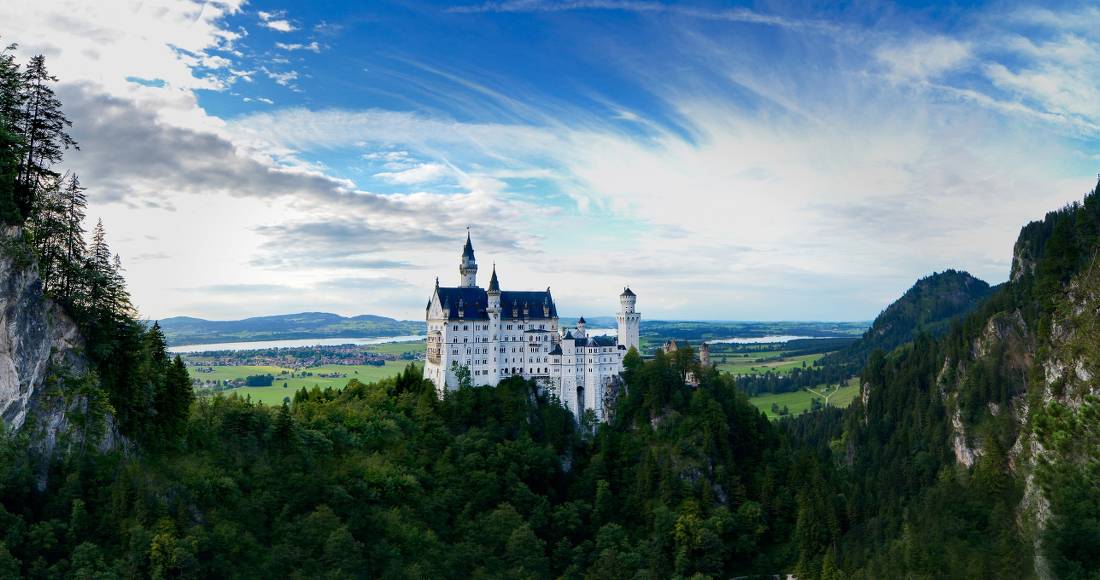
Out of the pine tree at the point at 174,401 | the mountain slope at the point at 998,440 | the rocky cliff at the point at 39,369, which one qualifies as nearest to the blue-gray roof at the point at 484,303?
the pine tree at the point at 174,401

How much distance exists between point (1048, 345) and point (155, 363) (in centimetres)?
12816

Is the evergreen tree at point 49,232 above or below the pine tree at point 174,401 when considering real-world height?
above

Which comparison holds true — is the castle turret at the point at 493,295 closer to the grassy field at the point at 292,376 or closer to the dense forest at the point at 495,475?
the dense forest at the point at 495,475

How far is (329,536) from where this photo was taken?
225 ft

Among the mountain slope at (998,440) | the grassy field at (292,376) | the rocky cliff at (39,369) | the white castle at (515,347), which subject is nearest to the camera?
the rocky cliff at (39,369)

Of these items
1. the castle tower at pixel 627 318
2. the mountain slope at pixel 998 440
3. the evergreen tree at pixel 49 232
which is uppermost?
the evergreen tree at pixel 49 232

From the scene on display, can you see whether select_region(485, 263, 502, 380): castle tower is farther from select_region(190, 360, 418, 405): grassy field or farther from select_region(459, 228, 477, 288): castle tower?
select_region(190, 360, 418, 405): grassy field

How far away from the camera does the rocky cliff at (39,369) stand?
60.8 meters

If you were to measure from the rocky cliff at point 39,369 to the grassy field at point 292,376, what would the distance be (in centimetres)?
6694

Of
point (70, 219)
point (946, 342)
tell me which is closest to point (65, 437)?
point (70, 219)

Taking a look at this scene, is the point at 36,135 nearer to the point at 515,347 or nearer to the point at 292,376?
the point at 515,347

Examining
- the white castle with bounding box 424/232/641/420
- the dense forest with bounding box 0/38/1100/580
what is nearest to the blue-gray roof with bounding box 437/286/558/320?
the white castle with bounding box 424/232/641/420

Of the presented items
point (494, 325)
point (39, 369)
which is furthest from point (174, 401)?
point (494, 325)

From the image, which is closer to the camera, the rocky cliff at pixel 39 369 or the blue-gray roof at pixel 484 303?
the rocky cliff at pixel 39 369
